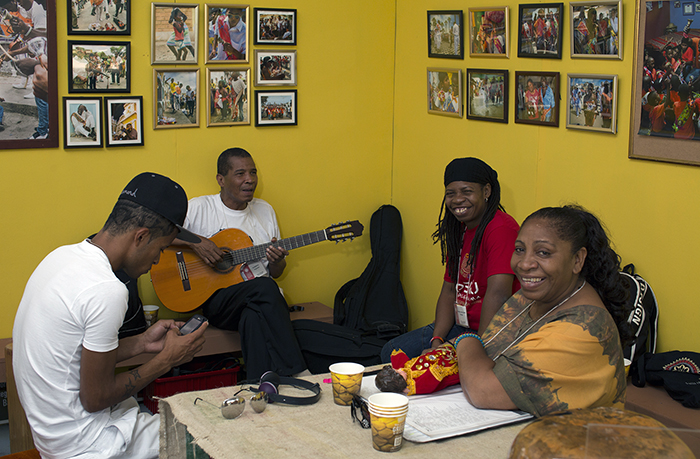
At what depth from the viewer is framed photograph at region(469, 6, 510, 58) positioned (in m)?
3.78

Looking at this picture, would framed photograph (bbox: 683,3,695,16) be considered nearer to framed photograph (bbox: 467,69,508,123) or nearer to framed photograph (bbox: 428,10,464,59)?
framed photograph (bbox: 467,69,508,123)

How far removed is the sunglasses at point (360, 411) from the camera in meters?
1.80

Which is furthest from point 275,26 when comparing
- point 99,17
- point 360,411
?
point 360,411

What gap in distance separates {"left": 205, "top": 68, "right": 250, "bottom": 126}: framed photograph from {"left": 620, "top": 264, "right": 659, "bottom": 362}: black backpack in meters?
2.68

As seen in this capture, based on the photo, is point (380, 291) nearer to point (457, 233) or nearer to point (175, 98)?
point (457, 233)

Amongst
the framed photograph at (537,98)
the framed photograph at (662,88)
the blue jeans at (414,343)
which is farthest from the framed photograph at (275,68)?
the framed photograph at (662,88)

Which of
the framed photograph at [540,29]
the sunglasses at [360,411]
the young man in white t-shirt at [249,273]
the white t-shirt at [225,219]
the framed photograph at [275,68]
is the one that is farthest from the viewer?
the framed photograph at [275,68]

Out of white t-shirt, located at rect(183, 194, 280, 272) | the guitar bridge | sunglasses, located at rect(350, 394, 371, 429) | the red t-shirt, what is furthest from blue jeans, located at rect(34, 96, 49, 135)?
sunglasses, located at rect(350, 394, 371, 429)

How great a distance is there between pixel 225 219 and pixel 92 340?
223cm

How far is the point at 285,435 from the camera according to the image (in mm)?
1755

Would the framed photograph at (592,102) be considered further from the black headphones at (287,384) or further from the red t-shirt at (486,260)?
the black headphones at (287,384)

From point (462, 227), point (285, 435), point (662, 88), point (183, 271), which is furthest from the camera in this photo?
point (183, 271)

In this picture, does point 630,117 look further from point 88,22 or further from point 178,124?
point 88,22

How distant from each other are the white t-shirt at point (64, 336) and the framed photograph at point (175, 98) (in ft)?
7.32
